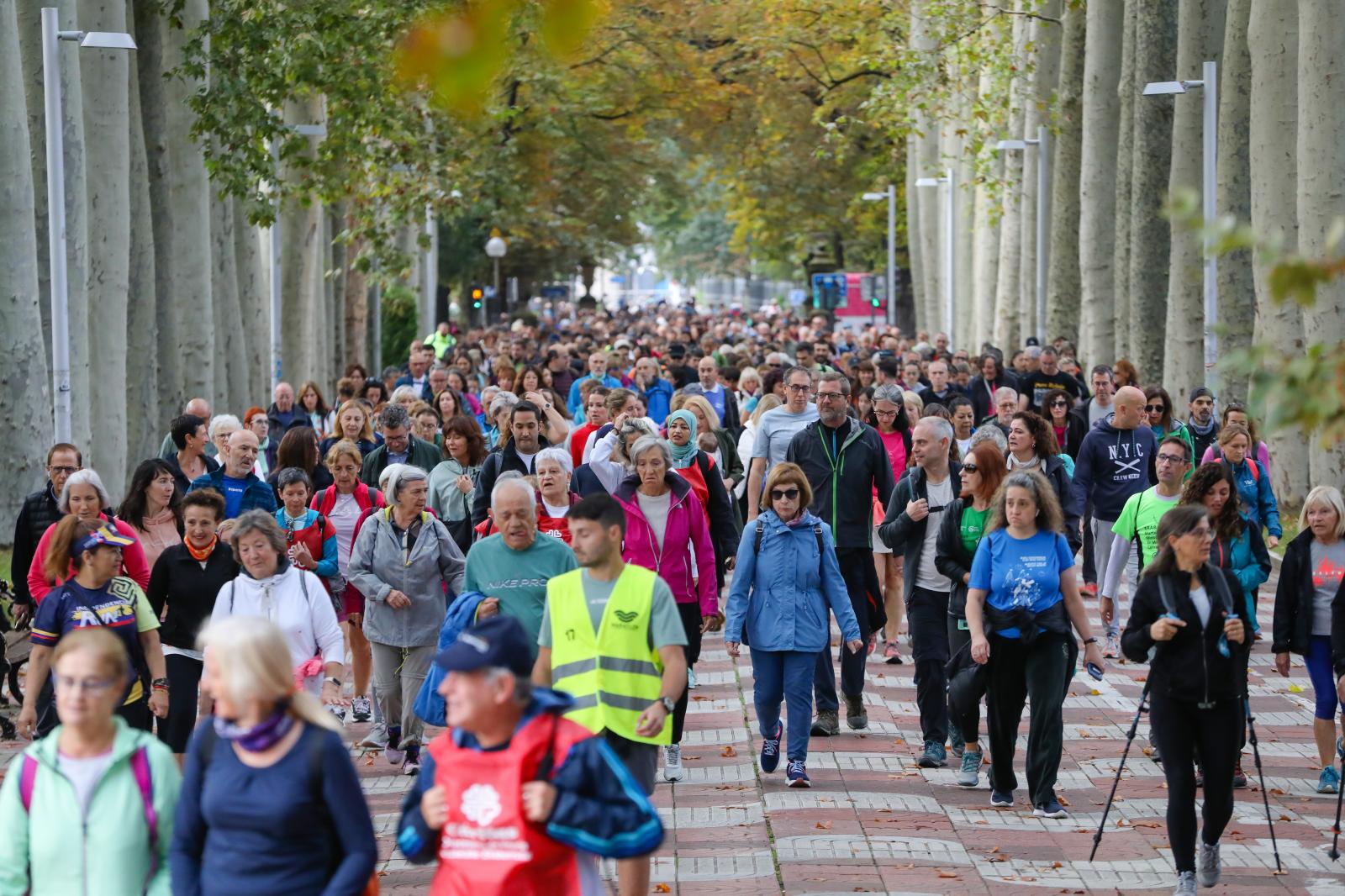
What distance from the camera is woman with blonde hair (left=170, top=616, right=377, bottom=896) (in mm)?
5156

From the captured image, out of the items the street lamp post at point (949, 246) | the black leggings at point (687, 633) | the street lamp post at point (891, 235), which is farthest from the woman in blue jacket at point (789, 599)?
the street lamp post at point (891, 235)

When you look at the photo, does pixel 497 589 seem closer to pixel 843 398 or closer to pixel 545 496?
pixel 545 496

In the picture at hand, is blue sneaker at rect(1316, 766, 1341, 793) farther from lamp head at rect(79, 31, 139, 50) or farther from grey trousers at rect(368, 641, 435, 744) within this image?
lamp head at rect(79, 31, 139, 50)

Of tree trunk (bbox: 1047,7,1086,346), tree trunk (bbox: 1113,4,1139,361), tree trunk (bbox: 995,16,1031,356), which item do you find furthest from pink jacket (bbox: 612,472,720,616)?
tree trunk (bbox: 995,16,1031,356)

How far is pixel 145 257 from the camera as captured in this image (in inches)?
869

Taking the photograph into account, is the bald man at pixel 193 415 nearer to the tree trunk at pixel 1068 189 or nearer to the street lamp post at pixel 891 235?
the tree trunk at pixel 1068 189

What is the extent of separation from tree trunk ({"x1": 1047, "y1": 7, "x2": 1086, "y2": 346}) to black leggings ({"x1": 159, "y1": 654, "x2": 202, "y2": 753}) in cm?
2584

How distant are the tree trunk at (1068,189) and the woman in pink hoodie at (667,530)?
23944 millimetres

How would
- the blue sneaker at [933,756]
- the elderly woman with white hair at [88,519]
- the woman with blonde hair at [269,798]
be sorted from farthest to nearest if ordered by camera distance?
the blue sneaker at [933,756], the elderly woman with white hair at [88,519], the woman with blonde hair at [269,798]

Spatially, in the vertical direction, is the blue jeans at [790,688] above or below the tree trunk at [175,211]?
below

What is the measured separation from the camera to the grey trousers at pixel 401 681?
11.0m

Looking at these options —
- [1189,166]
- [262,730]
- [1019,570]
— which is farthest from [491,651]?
[1189,166]

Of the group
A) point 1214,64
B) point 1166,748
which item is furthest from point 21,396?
point 1214,64

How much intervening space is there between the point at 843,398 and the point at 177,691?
4655 millimetres
